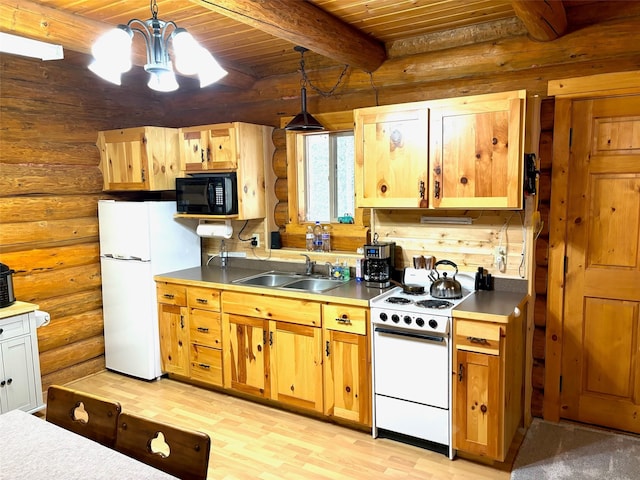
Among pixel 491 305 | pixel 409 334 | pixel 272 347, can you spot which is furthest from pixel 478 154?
pixel 272 347

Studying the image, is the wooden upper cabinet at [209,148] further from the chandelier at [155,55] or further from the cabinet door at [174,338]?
the chandelier at [155,55]

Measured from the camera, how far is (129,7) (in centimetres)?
280

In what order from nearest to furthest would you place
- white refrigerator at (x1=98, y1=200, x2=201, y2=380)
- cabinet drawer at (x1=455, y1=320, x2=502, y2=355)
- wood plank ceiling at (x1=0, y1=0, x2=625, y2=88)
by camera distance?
wood plank ceiling at (x1=0, y1=0, x2=625, y2=88) < cabinet drawer at (x1=455, y1=320, x2=502, y2=355) < white refrigerator at (x1=98, y1=200, x2=201, y2=380)

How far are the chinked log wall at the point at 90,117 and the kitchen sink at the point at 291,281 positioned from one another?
553 mm

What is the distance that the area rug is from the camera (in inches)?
105

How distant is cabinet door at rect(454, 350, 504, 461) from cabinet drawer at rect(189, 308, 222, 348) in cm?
182

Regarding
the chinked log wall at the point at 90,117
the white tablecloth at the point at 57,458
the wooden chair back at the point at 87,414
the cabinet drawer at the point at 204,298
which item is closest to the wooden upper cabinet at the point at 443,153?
the chinked log wall at the point at 90,117

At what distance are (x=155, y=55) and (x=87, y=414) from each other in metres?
1.39

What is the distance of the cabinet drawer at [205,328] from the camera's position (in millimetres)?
3744

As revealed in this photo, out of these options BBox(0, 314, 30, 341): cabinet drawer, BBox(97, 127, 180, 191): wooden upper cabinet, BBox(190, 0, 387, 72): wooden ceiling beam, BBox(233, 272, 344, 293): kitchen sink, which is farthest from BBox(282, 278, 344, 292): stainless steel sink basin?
BBox(0, 314, 30, 341): cabinet drawer

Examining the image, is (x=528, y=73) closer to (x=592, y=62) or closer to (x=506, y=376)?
(x=592, y=62)

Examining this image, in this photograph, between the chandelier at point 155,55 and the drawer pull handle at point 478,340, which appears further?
the drawer pull handle at point 478,340

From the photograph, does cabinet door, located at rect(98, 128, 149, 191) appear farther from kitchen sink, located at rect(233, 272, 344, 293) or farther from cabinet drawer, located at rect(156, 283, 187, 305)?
kitchen sink, located at rect(233, 272, 344, 293)

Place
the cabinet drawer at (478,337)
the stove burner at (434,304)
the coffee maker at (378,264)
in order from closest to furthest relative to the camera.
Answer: the cabinet drawer at (478,337) < the stove burner at (434,304) < the coffee maker at (378,264)
